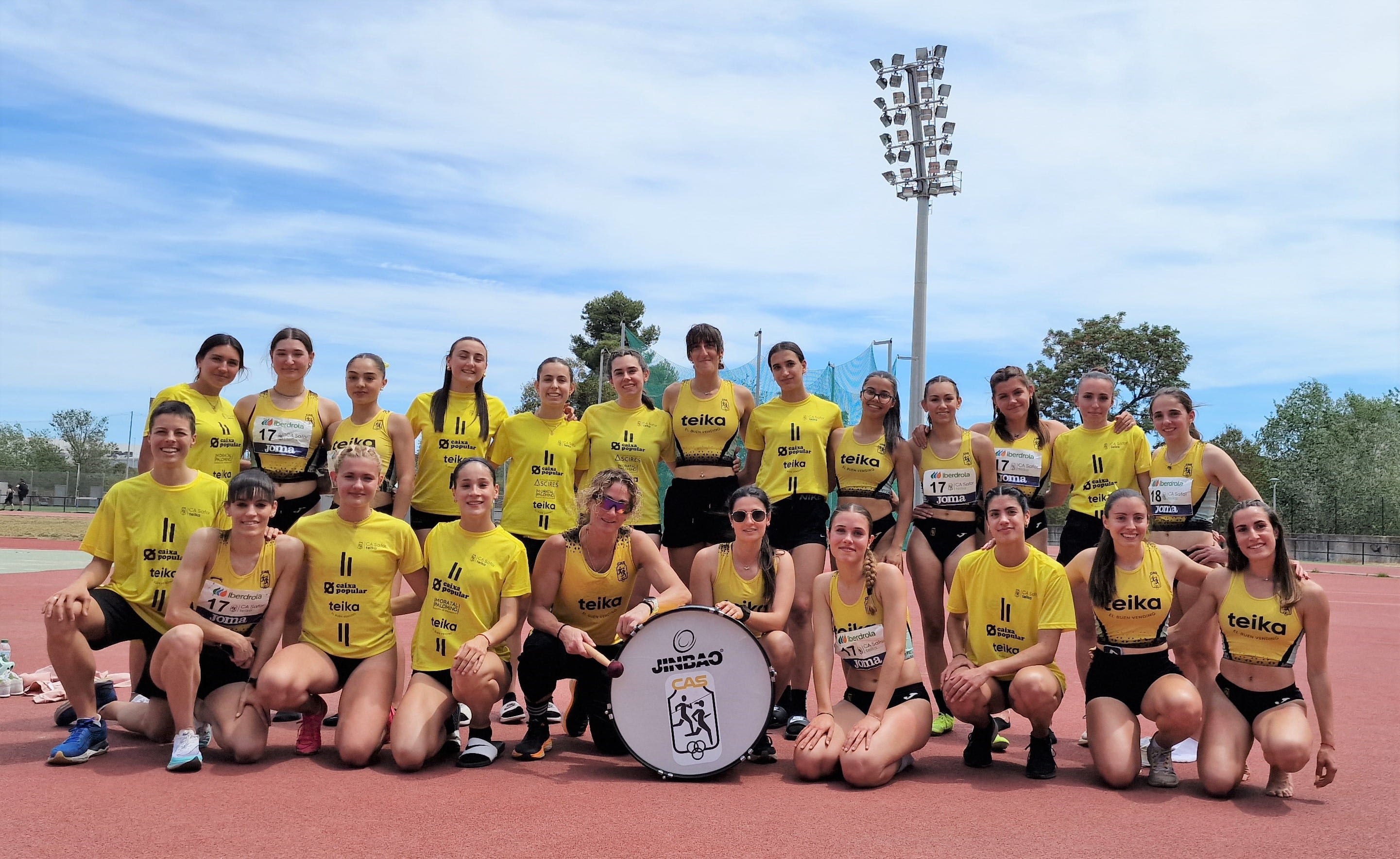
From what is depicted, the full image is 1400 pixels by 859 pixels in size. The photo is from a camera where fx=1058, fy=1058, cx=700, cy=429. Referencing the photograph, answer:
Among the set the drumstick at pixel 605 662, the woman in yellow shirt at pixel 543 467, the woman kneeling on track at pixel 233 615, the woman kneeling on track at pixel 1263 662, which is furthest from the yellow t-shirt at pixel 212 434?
the woman kneeling on track at pixel 1263 662

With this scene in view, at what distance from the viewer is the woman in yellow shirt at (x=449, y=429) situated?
646 centimetres

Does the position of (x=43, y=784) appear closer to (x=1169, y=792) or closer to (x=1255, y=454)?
(x=1169, y=792)

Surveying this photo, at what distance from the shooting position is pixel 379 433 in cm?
629

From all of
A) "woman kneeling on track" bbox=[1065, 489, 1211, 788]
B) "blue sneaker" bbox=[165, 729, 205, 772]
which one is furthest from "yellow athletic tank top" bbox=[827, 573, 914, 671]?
"blue sneaker" bbox=[165, 729, 205, 772]

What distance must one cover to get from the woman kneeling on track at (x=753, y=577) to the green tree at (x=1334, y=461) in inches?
1664

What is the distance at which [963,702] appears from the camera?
5062 mm

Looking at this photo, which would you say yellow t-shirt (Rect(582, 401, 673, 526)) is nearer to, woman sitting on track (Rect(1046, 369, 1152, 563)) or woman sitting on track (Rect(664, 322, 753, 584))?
woman sitting on track (Rect(664, 322, 753, 584))

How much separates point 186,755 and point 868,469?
12.6ft

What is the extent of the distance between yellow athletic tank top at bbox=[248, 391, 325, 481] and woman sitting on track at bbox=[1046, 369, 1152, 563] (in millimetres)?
4492

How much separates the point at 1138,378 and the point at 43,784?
136ft

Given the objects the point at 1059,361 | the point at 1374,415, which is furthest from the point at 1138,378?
the point at 1374,415

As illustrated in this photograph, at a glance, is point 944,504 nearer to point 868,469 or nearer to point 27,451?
point 868,469

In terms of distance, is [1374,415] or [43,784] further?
[1374,415]

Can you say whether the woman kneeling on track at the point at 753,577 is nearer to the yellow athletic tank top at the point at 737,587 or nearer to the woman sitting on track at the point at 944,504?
the yellow athletic tank top at the point at 737,587
